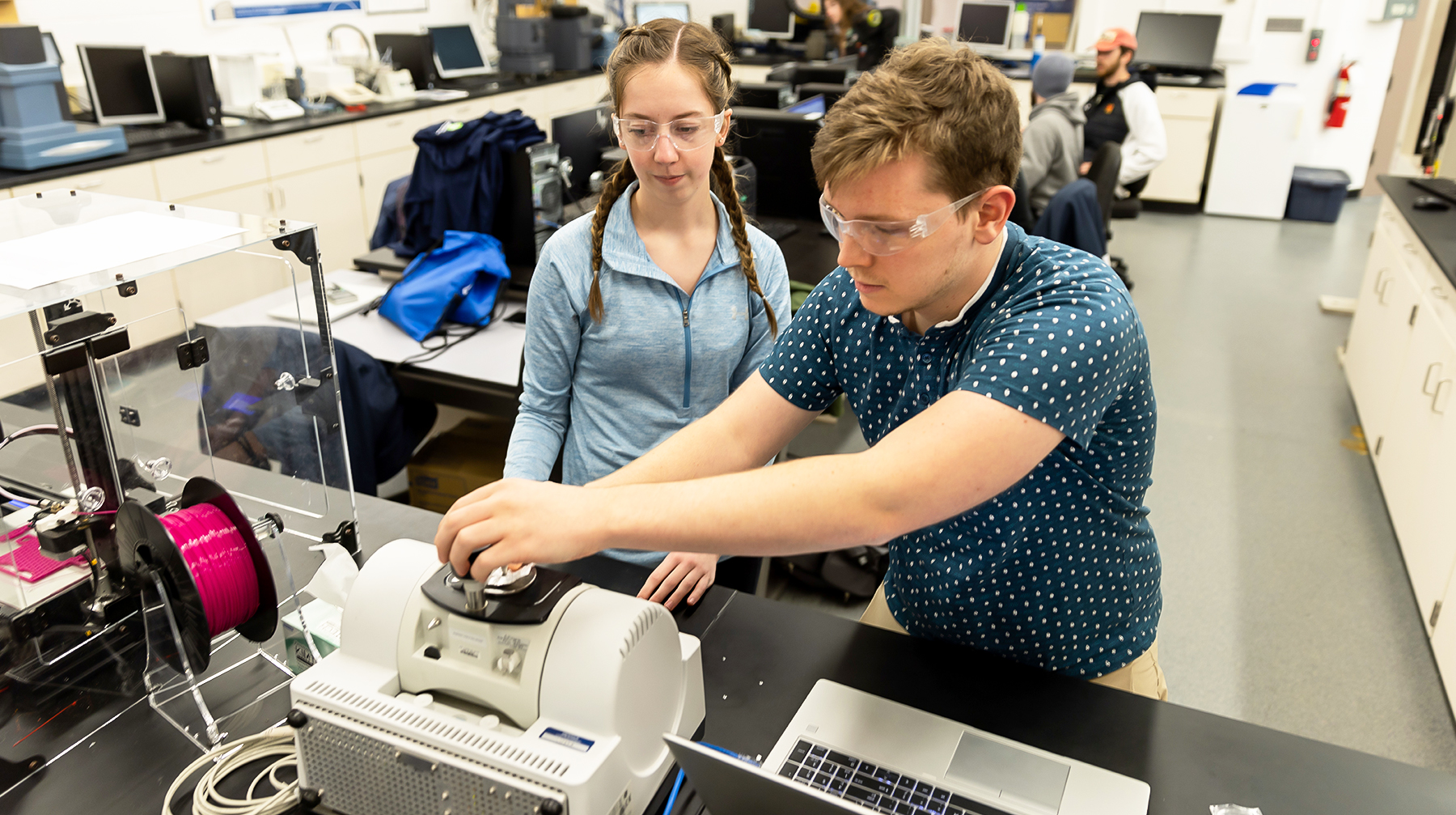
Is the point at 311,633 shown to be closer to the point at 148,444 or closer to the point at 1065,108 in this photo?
the point at 148,444

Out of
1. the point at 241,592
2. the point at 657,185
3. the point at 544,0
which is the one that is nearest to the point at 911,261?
the point at 657,185

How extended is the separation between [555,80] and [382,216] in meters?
3.25

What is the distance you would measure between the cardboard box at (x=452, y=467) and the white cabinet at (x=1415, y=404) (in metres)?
2.49

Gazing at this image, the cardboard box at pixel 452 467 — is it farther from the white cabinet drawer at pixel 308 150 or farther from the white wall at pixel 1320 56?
A: the white wall at pixel 1320 56

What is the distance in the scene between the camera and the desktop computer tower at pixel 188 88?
165 inches

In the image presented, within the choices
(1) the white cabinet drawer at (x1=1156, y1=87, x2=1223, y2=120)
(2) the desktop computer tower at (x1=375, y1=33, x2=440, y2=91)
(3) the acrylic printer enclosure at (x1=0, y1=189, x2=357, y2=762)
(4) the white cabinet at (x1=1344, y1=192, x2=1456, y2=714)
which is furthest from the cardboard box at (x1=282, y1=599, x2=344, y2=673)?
(1) the white cabinet drawer at (x1=1156, y1=87, x2=1223, y2=120)

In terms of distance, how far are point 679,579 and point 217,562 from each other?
22.1 inches

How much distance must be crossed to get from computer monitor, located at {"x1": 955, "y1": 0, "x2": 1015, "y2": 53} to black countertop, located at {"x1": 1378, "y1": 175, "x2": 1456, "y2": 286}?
373cm

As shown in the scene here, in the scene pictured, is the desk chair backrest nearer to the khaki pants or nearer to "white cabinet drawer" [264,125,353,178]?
the khaki pants

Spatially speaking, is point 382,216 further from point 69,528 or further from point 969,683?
point 969,683

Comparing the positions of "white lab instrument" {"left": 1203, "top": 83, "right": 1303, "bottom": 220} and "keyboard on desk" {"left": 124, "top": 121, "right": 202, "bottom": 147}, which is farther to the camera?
"white lab instrument" {"left": 1203, "top": 83, "right": 1303, "bottom": 220}

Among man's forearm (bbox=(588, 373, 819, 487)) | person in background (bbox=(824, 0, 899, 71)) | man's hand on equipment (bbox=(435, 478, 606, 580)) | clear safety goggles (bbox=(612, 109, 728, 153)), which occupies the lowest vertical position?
man's forearm (bbox=(588, 373, 819, 487))

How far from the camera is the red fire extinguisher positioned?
21.3ft

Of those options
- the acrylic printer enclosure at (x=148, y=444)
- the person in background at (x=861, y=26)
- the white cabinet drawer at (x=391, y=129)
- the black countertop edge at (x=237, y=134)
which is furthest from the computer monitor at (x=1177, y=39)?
the acrylic printer enclosure at (x=148, y=444)
